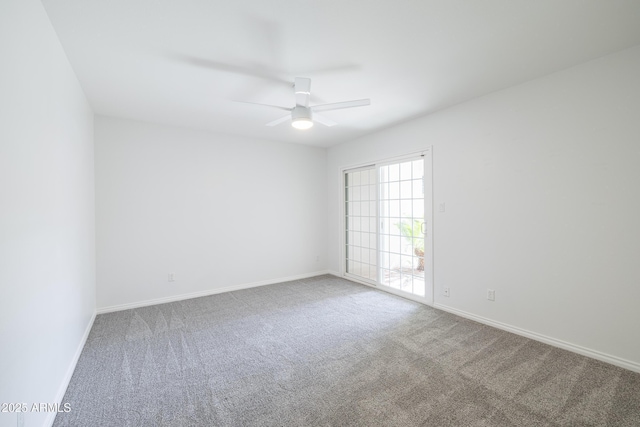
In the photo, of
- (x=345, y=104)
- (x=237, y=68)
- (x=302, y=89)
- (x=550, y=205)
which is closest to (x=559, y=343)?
(x=550, y=205)

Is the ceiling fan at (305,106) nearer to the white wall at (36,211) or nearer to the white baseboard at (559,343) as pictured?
the white wall at (36,211)

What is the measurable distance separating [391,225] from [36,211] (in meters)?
4.03

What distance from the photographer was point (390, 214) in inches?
175

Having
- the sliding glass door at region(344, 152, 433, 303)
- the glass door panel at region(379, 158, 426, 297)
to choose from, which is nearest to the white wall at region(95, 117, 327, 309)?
the sliding glass door at region(344, 152, 433, 303)

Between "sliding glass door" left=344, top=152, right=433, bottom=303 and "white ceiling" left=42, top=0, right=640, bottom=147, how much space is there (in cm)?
130

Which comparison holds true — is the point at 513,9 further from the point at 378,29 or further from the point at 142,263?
the point at 142,263

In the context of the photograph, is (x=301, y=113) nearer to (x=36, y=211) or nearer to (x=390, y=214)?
(x=36, y=211)

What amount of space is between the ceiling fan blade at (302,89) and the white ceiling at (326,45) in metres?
0.14

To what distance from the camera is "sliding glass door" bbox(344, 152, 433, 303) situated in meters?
3.88

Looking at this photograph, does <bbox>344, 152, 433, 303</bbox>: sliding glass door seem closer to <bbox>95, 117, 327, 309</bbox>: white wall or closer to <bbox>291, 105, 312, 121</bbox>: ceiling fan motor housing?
<bbox>95, 117, 327, 309</bbox>: white wall

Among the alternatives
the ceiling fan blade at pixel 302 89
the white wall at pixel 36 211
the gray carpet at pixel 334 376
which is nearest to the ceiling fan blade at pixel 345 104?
the ceiling fan blade at pixel 302 89

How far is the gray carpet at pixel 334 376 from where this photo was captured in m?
1.75

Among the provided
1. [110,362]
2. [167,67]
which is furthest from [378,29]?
[110,362]

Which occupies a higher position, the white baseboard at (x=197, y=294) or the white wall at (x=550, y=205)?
the white wall at (x=550, y=205)
